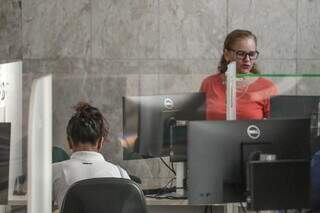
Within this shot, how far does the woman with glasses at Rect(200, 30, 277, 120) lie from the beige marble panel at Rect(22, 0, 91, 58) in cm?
196

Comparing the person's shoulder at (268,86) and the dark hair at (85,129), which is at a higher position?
the person's shoulder at (268,86)

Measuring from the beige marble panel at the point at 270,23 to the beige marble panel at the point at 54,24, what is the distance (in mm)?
1195

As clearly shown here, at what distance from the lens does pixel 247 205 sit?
3170 mm

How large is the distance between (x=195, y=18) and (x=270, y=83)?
2499mm

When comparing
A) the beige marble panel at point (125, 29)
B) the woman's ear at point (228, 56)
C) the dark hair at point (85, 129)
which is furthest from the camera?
the beige marble panel at point (125, 29)

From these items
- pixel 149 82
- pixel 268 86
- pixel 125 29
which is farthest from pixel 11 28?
pixel 268 86

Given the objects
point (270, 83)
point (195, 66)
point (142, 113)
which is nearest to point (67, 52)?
point (195, 66)

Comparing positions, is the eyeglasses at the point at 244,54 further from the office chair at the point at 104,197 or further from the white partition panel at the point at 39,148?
the white partition panel at the point at 39,148

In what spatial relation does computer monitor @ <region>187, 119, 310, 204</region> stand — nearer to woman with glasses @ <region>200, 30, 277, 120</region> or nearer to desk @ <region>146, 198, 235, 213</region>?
woman with glasses @ <region>200, 30, 277, 120</region>

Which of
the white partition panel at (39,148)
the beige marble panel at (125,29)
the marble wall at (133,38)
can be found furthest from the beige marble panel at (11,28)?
the white partition panel at (39,148)

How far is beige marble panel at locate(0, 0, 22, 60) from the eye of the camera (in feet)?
20.7

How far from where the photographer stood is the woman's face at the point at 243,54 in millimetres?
4379

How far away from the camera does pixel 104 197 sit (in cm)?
328

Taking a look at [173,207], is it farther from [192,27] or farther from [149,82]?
[192,27]
